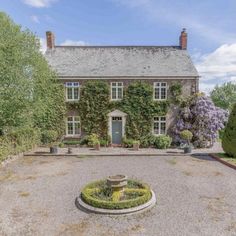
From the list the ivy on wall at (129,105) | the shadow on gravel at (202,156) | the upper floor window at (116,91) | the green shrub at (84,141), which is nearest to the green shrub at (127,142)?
the ivy on wall at (129,105)

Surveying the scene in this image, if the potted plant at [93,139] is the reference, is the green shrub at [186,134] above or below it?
above

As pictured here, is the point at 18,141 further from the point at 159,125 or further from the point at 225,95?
the point at 225,95

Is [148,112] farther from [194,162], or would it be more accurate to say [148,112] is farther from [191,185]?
[191,185]

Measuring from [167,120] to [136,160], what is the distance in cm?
746

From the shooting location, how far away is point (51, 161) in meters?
15.0

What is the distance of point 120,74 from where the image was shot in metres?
21.0

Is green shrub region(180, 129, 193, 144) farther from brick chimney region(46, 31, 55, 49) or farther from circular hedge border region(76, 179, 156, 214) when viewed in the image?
brick chimney region(46, 31, 55, 49)

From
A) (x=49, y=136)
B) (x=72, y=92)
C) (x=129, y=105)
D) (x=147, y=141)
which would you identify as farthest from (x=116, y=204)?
(x=72, y=92)

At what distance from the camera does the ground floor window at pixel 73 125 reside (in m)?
21.5

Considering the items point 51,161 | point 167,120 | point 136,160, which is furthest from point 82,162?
point 167,120

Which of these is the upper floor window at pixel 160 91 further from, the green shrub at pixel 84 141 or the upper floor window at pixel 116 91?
the green shrub at pixel 84 141

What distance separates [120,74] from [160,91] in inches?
168

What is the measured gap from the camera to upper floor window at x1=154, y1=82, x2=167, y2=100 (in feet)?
68.9

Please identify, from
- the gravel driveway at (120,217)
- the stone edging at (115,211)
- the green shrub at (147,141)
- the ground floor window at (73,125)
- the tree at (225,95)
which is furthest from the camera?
the tree at (225,95)
